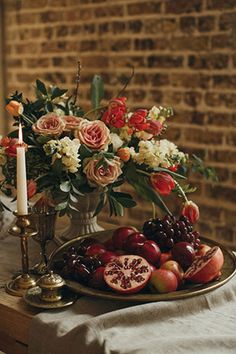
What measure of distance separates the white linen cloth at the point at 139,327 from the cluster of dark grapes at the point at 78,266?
0.06 meters

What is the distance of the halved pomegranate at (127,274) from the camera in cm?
147

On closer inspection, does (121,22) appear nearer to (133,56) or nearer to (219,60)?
(133,56)

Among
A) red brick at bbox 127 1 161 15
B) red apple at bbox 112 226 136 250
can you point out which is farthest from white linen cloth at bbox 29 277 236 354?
red brick at bbox 127 1 161 15

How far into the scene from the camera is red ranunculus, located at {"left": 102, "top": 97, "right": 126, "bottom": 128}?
185 cm

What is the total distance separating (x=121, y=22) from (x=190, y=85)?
24.2 inches

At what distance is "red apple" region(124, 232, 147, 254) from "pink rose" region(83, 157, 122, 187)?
172 millimetres

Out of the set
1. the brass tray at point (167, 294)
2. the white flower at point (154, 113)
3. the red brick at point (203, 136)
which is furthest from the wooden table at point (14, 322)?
the red brick at point (203, 136)

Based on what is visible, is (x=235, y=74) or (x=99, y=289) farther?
(x=235, y=74)

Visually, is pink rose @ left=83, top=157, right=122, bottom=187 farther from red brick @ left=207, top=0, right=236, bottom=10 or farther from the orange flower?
red brick @ left=207, top=0, right=236, bottom=10

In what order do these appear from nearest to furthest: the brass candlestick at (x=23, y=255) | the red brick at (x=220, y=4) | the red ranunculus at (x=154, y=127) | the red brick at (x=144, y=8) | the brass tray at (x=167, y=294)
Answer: the brass tray at (x=167, y=294)
the brass candlestick at (x=23, y=255)
the red ranunculus at (x=154, y=127)
the red brick at (x=220, y=4)
the red brick at (x=144, y=8)

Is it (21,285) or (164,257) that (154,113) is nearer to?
(164,257)

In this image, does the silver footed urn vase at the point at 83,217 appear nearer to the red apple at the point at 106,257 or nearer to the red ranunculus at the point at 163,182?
the red ranunculus at the point at 163,182

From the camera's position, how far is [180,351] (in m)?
1.28

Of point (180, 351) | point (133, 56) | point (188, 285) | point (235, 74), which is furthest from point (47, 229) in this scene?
point (133, 56)
